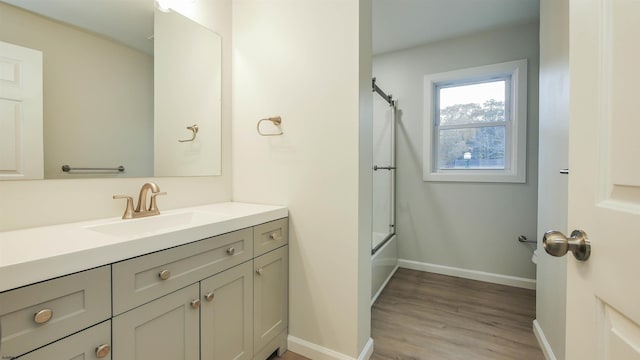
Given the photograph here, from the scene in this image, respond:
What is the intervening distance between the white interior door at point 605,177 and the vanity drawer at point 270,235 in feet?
4.01

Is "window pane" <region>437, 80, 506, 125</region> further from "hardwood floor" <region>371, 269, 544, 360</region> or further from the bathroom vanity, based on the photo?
the bathroom vanity

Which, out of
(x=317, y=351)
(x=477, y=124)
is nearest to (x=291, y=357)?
(x=317, y=351)

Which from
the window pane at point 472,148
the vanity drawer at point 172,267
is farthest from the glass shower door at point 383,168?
the vanity drawer at point 172,267

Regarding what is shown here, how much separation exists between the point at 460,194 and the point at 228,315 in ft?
8.28

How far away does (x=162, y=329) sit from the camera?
3.26ft

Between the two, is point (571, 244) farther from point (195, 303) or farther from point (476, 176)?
point (476, 176)

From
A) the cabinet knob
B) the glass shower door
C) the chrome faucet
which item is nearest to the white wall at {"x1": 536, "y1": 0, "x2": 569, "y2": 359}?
the glass shower door

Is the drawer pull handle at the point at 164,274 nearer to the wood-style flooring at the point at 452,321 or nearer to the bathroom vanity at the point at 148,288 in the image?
the bathroom vanity at the point at 148,288

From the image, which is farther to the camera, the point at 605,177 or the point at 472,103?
the point at 472,103

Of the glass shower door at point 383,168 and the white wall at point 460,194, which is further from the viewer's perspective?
the glass shower door at point 383,168

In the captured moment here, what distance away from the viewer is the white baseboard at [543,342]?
5.12ft

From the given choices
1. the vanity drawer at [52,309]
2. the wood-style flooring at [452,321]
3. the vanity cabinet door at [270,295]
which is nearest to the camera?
the vanity drawer at [52,309]

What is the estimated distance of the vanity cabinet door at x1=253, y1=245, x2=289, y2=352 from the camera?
1.43 meters

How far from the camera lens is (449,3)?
2246 mm
